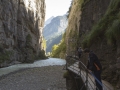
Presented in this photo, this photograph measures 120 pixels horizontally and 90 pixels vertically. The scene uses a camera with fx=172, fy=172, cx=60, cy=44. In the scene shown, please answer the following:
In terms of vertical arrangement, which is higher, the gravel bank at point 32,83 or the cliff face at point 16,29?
the cliff face at point 16,29

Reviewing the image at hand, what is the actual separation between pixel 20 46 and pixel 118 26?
42556 millimetres

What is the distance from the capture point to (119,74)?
7.66 meters

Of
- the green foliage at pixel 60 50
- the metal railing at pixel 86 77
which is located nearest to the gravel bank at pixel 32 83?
the metal railing at pixel 86 77

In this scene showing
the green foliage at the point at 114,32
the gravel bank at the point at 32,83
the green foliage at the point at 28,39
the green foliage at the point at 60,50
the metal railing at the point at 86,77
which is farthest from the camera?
the green foliage at the point at 60,50

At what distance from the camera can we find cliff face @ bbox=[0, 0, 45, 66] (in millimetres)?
36594

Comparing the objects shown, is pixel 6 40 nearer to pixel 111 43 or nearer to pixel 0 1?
pixel 0 1

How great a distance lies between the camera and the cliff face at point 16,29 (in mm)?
36594

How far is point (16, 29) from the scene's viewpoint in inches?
1793

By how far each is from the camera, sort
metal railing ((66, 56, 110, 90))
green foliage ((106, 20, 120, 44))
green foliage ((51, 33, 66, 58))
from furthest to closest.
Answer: green foliage ((51, 33, 66, 58)) < green foliage ((106, 20, 120, 44)) < metal railing ((66, 56, 110, 90))

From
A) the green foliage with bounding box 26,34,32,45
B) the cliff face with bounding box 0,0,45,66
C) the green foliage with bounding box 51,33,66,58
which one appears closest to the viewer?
the cliff face with bounding box 0,0,45,66

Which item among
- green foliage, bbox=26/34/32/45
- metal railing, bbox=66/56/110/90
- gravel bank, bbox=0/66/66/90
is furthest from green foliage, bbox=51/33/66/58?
metal railing, bbox=66/56/110/90

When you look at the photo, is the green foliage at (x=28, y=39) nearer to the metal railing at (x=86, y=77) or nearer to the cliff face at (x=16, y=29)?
the cliff face at (x=16, y=29)

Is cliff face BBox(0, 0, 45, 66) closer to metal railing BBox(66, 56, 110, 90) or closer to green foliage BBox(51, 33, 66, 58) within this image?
green foliage BBox(51, 33, 66, 58)

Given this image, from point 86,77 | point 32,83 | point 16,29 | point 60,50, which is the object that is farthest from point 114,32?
point 60,50
